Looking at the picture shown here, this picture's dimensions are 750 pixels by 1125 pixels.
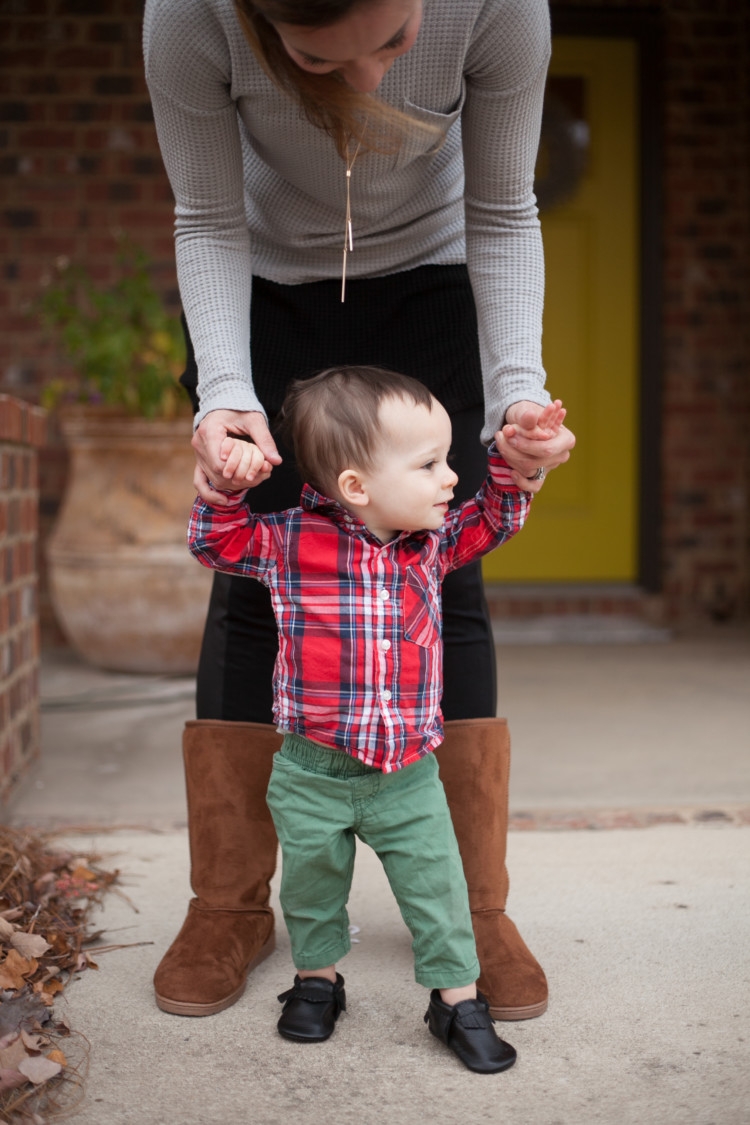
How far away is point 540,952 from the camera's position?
5.75 feet

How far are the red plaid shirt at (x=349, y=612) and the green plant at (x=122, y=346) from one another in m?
2.42

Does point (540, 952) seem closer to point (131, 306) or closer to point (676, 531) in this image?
point (131, 306)

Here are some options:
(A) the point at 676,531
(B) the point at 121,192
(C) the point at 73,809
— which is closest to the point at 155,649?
(C) the point at 73,809

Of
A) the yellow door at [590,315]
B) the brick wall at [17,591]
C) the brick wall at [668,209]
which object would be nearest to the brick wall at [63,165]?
the brick wall at [668,209]

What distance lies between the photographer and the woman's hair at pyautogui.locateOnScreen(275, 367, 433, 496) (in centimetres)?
148

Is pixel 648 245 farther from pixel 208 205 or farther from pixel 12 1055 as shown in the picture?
pixel 12 1055

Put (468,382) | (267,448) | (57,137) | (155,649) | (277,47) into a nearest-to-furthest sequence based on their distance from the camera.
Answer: (277,47), (267,448), (468,382), (155,649), (57,137)

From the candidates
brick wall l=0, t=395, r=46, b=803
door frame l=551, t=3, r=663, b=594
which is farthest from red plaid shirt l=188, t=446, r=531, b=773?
door frame l=551, t=3, r=663, b=594

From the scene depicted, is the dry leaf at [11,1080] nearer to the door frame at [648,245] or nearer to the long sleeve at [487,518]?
the long sleeve at [487,518]

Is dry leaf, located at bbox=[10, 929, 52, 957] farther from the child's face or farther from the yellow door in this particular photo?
the yellow door

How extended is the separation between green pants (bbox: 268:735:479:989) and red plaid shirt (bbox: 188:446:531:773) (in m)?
0.04

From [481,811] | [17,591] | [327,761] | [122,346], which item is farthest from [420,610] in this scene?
[122,346]

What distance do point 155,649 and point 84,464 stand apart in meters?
0.69

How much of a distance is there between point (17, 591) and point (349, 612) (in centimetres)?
131
